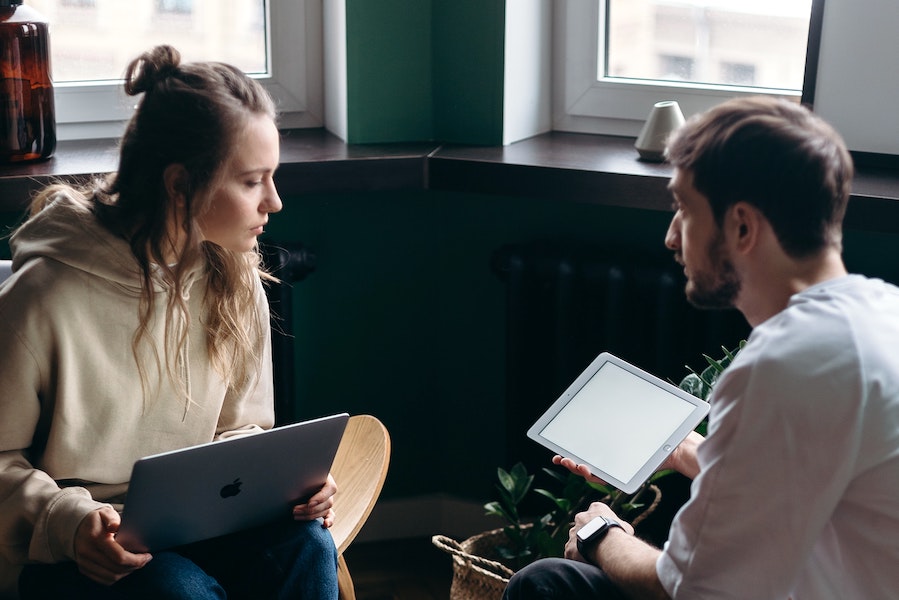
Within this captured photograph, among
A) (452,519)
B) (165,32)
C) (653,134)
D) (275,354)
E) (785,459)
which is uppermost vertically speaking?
(165,32)

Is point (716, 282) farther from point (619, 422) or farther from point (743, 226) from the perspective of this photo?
point (619, 422)

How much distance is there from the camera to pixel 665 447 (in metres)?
1.46

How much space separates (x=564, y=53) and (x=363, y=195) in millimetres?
506

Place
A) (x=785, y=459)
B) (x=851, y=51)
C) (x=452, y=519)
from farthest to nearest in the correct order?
(x=452, y=519), (x=851, y=51), (x=785, y=459)

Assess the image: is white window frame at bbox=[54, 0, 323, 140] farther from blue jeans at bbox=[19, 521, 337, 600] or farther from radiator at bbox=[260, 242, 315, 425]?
blue jeans at bbox=[19, 521, 337, 600]

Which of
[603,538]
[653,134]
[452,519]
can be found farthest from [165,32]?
[603,538]

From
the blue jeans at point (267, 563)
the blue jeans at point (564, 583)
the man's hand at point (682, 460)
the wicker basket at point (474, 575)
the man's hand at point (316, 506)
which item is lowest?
the wicker basket at point (474, 575)

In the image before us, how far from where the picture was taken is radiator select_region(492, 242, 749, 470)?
1.96 metres

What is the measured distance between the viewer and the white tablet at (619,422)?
146 centimetres

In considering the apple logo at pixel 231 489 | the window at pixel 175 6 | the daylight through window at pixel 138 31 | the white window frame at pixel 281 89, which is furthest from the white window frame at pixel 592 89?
the apple logo at pixel 231 489

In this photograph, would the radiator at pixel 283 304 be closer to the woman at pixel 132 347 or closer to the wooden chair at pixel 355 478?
the wooden chair at pixel 355 478

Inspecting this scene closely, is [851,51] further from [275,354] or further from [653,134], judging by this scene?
[275,354]

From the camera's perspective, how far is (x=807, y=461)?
3.37 ft

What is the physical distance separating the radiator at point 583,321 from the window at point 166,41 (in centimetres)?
60
